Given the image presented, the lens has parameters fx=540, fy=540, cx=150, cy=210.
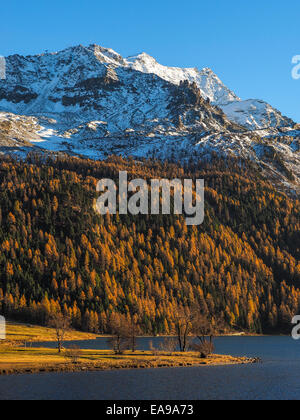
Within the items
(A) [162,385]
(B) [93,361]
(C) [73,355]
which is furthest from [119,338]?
(A) [162,385]

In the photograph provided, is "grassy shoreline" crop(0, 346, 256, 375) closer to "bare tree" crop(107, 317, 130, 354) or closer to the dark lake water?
"bare tree" crop(107, 317, 130, 354)

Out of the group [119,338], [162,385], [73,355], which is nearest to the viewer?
[162,385]

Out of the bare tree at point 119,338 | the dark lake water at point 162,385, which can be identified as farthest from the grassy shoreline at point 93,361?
the dark lake water at point 162,385

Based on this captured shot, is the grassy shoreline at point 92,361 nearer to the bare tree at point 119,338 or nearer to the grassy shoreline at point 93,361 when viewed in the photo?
the grassy shoreline at point 93,361

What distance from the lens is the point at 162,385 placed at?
108688mm

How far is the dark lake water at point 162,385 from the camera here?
98.4m

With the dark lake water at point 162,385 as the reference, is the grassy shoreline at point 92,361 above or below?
below

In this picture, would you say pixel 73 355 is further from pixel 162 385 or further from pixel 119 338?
pixel 162 385

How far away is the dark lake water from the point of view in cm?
9844
